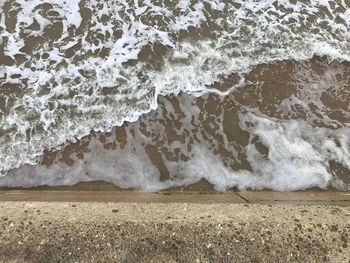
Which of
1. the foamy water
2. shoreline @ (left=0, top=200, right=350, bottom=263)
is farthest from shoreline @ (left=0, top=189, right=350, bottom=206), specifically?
shoreline @ (left=0, top=200, right=350, bottom=263)

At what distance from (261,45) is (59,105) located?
94.3 inches

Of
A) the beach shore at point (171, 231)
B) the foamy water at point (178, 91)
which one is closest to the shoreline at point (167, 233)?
the beach shore at point (171, 231)

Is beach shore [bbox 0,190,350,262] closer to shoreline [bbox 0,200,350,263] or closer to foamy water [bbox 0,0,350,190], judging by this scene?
shoreline [bbox 0,200,350,263]

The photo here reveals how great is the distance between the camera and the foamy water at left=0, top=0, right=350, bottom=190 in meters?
4.14

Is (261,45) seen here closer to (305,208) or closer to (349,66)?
(349,66)

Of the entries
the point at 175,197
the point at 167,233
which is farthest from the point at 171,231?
the point at 175,197

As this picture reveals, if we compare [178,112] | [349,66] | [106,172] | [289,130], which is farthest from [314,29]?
[106,172]

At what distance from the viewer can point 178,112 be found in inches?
178

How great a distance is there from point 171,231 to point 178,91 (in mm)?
1803

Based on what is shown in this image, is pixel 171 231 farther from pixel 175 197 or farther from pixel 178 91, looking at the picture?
pixel 178 91

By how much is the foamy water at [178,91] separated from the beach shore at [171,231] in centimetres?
52

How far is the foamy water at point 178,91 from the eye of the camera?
4.14m

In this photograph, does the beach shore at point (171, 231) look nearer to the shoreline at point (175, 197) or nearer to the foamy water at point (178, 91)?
the shoreline at point (175, 197)

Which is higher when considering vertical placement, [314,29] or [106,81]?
[314,29]
